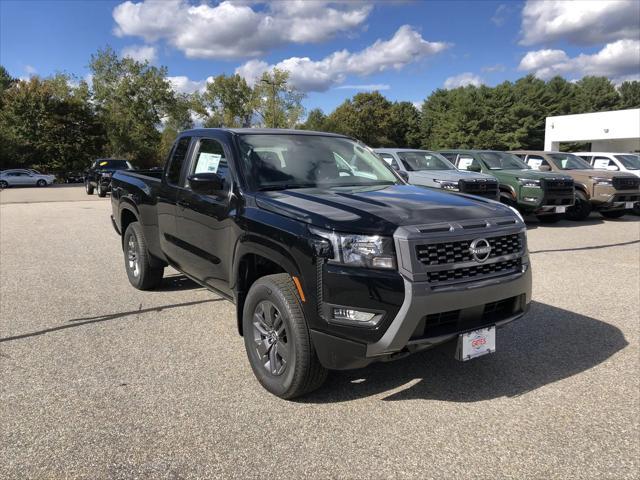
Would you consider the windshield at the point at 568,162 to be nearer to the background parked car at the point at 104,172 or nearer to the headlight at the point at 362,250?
the headlight at the point at 362,250

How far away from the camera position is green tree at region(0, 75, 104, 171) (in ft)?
147

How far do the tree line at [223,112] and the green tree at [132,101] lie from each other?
0.11 m

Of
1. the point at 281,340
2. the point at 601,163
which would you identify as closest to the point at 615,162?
the point at 601,163

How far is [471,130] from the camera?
221 ft

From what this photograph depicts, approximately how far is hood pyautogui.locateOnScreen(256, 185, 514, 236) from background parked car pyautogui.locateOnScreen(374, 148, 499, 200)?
20.5 ft

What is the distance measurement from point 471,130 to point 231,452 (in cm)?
6957

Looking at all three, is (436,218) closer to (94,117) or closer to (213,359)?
(213,359)

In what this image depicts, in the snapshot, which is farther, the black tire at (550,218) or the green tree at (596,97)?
the green tree at (596,97)

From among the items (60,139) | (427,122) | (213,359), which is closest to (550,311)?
(213,359)

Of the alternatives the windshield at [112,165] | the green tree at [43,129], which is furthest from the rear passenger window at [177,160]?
the green tree at [43,129]

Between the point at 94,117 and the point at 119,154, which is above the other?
the point at 94,117

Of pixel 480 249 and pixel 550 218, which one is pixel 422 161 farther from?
pixel 480 249

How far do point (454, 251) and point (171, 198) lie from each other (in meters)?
2.97

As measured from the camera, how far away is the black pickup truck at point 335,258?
291cm
